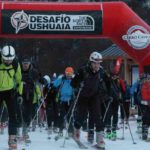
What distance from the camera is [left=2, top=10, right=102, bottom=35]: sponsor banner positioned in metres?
13.7

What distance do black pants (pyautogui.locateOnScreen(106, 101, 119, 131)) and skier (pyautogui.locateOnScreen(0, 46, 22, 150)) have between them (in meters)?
3.65

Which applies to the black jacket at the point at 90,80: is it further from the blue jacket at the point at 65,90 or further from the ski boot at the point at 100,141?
the blue jacket at the point at 65,90

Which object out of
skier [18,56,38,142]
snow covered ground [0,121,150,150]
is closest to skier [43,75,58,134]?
snow covered ground [0,121,150,150]

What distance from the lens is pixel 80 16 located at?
45.7 feet

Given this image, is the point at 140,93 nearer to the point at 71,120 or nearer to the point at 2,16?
the point at 71,120

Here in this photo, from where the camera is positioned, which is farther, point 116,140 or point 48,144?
point 116,140

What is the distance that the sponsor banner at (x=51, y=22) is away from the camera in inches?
538

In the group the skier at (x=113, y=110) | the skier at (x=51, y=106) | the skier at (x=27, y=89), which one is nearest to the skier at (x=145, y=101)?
the skier at (x=113, y=110)

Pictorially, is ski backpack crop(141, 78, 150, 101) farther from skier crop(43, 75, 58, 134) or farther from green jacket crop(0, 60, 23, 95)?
green jacket crop(0, 60, 23, 95)

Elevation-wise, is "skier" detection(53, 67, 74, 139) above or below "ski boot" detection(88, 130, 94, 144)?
above

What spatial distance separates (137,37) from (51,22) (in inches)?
87.6

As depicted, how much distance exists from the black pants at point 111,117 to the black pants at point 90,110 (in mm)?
2104

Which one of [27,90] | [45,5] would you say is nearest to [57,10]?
[45,5]

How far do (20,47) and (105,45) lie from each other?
749 cm
